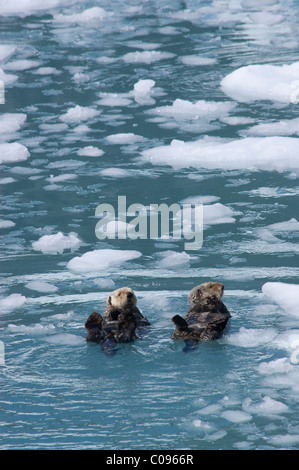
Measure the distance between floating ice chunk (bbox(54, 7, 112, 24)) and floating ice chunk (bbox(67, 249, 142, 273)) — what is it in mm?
7302

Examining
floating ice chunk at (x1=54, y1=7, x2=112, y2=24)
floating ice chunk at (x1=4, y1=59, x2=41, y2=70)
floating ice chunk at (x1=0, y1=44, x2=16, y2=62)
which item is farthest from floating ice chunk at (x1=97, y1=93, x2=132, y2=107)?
floating ice chunk at (x1=54, y1=7, x2=112, y2=24)

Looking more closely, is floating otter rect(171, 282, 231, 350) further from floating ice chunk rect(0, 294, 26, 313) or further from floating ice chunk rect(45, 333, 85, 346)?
floating ice chunk rect(0, 294, 26, 313)

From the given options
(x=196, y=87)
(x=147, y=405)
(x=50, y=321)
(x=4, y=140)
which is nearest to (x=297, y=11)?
(x=196, y=87)

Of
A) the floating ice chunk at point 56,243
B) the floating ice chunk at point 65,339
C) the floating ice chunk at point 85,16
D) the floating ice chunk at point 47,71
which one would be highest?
the floating ice chunk at point 85,16

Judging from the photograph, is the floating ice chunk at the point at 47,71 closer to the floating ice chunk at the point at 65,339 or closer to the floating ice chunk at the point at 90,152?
the floating ice chunk at the point at 90,152

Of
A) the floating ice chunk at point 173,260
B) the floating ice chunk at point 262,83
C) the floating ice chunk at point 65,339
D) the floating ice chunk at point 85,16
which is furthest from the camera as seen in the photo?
the floating ice chunk at point 85,16

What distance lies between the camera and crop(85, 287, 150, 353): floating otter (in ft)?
16.9

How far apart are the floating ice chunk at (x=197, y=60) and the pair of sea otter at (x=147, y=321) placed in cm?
619

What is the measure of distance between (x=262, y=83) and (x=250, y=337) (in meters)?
5.37

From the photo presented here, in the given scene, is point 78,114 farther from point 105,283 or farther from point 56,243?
point 105,283

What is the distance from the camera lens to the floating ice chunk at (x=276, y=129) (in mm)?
8922

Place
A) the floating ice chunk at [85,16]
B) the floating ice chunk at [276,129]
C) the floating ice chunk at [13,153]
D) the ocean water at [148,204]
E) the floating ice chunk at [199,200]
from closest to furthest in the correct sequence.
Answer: the ocean water at [148,204], the floating ice chunk at [199,200], the floating ice chunk at [13,153], the floating ice chunk at [276,129], the floating ice chunk at [85,16]

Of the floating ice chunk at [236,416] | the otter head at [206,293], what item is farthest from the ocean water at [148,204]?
the otter head at [206,293]
